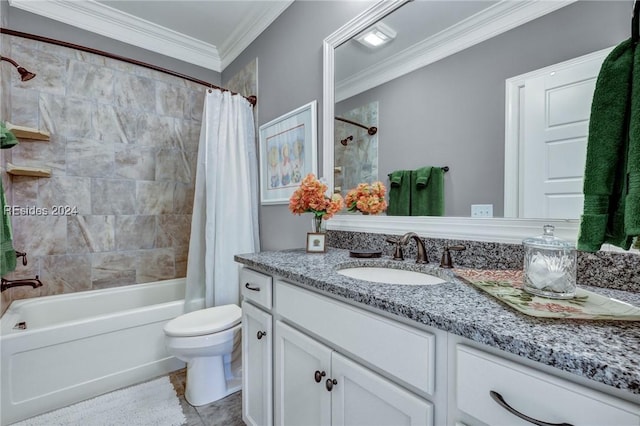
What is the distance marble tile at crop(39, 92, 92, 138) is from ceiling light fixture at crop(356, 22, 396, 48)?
87.8 inches

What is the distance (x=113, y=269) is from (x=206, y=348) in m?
1.42

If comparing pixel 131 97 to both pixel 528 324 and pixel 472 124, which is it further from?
pixel 528 324

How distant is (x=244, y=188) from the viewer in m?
2.19

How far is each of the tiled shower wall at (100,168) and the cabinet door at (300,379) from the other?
203 cm

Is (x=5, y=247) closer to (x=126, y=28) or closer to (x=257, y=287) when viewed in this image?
(x=257, y=287)

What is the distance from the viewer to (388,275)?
1184 millimetres

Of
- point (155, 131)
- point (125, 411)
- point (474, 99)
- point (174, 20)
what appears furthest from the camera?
point (155, 131)

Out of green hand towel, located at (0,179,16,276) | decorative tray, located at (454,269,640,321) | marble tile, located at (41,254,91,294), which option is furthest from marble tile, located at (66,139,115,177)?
decorative tray, located at (454,269,640,321)

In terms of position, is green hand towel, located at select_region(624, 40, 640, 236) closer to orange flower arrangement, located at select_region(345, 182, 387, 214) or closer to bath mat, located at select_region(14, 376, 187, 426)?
orange flower arrangement, located at select_region(345, 182, 387, 214)

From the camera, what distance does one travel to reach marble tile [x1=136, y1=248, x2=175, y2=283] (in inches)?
101

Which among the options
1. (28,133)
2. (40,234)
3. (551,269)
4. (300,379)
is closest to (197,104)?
(28,133)

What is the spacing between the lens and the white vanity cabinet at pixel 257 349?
1.19 meters

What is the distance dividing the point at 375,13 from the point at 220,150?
4.36ft

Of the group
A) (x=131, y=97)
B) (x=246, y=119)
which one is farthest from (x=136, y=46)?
(x=246, y=119)
